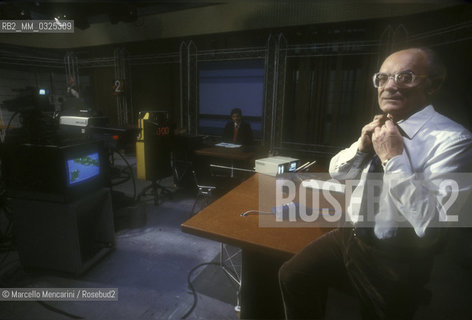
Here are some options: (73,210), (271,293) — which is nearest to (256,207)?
(271,293)

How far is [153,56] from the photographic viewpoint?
7527 millimetres

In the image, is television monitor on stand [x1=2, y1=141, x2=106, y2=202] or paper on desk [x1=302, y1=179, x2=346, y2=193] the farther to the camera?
television monitor on stand [x1=2, y1=141, x2=106, y2=202]

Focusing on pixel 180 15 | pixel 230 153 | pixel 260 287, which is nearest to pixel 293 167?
pixel 260 287

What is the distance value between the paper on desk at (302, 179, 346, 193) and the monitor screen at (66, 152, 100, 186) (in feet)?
6.47

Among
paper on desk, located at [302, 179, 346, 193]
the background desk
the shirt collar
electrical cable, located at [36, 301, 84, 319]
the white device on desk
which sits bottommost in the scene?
electrical cable, located at [36, 301, 84, 319]

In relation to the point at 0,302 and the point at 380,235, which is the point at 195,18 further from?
the point at 380,235

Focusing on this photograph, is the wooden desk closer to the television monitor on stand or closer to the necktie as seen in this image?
the necktie

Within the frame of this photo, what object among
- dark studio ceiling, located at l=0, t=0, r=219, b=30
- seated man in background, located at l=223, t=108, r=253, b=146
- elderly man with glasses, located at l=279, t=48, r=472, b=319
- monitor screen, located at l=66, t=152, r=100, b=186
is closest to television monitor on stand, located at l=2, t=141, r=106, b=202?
monitor screen, located at l=66, t=152, r=100, b=186

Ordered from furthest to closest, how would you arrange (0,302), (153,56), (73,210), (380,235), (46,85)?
(46,85), (153,56), (73,210), (0,302), (380,235)

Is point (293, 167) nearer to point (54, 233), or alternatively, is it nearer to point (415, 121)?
point (415, 121)

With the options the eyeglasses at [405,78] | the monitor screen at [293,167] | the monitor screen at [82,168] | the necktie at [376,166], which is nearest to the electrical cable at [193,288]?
the monitor screen at [293,167]

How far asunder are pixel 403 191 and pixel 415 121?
312mm

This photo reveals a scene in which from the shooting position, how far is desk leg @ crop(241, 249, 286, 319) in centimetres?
170

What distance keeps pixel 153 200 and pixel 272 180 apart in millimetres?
2762
